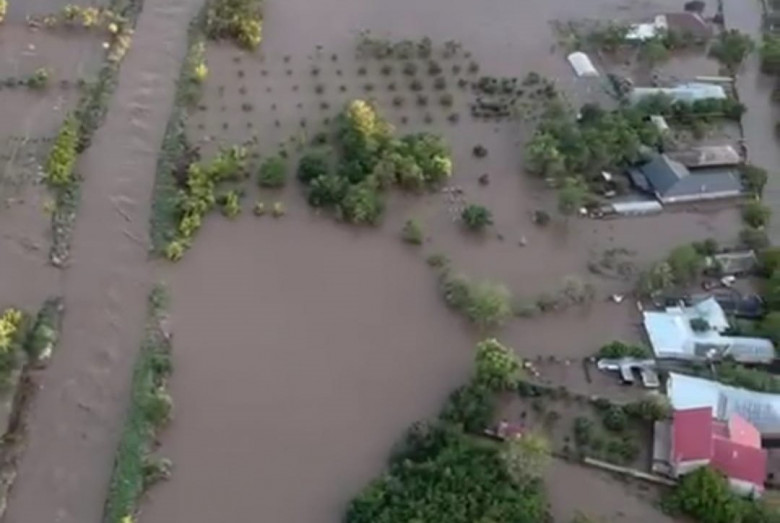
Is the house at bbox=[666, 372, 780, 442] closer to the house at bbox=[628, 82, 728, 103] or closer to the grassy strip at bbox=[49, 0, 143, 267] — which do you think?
Answer: the house at bbox=[628, 82, 728, 103]

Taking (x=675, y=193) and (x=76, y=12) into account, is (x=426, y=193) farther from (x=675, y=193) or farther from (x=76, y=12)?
(x=76, y=12)

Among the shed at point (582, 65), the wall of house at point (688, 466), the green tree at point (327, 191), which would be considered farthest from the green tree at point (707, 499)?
the shed at point (582, 65)

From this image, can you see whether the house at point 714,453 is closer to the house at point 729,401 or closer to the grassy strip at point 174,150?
the house at point 729,401

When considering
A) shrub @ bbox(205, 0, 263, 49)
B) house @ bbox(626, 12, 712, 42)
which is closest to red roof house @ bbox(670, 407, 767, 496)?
house @ bbox(626, 12, 712, 42)

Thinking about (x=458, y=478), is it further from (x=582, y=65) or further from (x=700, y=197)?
(x=582, y=65)

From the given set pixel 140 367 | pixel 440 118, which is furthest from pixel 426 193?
pixel 140 367

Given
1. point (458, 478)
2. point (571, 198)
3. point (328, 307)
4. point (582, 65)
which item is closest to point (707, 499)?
point (458, 478)
